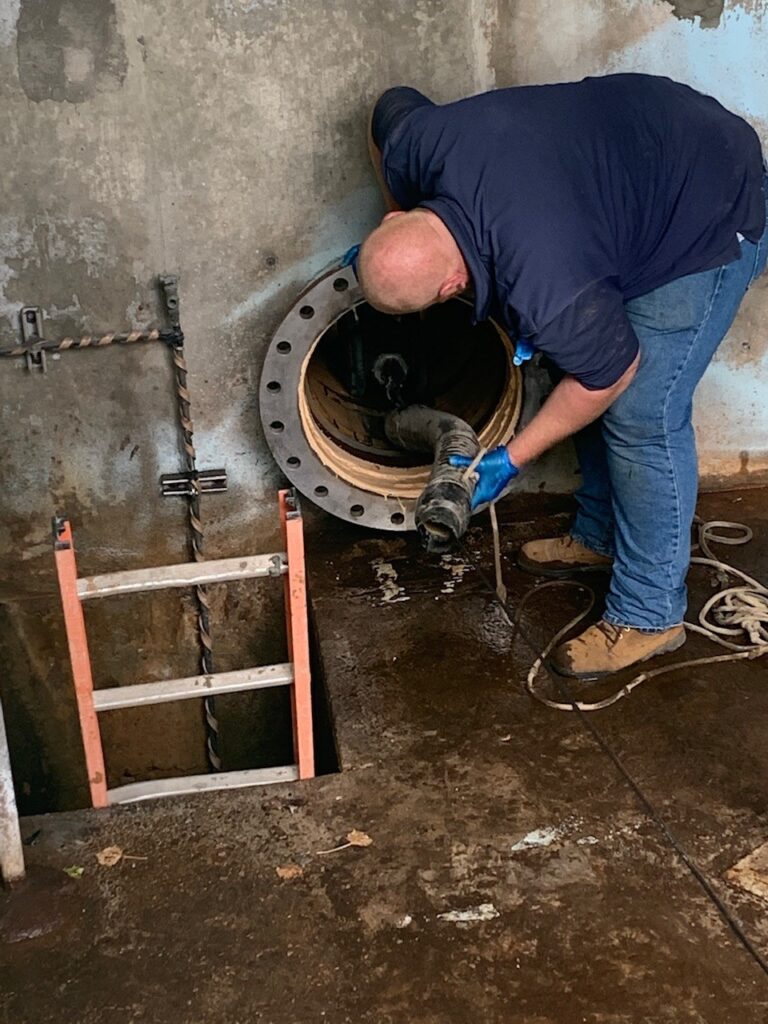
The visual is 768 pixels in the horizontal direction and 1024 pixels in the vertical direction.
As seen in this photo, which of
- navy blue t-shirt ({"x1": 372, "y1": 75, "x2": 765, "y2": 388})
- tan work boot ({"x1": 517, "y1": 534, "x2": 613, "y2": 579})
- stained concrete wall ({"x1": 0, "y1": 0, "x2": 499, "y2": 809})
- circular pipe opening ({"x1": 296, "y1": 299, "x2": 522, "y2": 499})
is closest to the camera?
navy blue t-shirt ({"x1": 372, "y1": 75, "x2": 765, "y2": 388})

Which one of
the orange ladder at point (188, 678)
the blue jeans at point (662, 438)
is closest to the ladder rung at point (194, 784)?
the orange ladder at point (188, 678)

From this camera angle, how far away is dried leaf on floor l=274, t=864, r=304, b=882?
83.6 inches

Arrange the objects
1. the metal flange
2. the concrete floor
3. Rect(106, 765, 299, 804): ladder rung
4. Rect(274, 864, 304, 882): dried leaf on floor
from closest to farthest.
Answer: the concrete floor, Rect(274, 864, 304, 882): dried leaf on floor, Rect(106, 765, 299, 804): ladder rung, the metal flange

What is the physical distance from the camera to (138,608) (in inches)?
138

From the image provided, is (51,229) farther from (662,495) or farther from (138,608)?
(662,495)

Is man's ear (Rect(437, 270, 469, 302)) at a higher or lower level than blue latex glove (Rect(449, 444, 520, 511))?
higher

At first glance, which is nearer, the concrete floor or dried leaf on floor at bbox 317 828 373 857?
the concrete floor

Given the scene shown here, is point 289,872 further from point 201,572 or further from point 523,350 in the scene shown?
point 523,350

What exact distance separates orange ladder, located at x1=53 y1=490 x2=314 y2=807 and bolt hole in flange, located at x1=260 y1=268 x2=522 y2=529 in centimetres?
90

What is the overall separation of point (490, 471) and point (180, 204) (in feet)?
4.26

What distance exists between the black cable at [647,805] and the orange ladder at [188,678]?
0.72 m

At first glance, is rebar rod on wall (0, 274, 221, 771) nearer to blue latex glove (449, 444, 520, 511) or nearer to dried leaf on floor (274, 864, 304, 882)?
blue latex glove (449, 444, 520, 511)

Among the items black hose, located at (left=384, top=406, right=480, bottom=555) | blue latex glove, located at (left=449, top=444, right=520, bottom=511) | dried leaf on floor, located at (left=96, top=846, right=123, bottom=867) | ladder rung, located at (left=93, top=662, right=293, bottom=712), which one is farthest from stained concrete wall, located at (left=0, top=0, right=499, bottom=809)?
dried leaf on floor, located at (left=96, top=846, right=123, bottom=867)

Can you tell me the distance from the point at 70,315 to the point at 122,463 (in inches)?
20.1
